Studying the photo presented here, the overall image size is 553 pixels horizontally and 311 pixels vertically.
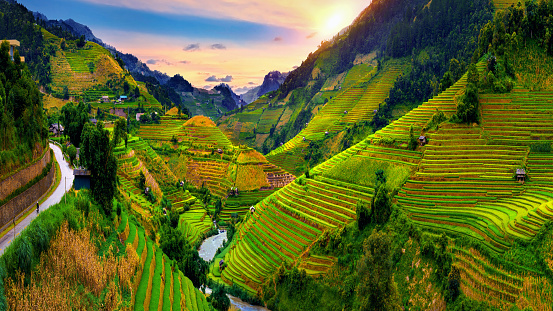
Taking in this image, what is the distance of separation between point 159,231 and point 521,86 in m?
43.7

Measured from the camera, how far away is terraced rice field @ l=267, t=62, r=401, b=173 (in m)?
97.4

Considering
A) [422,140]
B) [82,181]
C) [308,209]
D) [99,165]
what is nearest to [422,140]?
[422,140]

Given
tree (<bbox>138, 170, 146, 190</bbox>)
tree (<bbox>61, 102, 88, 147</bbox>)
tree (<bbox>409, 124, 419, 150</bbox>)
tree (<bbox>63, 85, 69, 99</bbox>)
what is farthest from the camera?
tree (<bbox>63, 85, 69, 99</bbox>)

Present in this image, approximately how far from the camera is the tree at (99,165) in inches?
1060

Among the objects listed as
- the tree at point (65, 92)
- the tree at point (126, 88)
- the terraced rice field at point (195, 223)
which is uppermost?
the tree at point (126, 88)

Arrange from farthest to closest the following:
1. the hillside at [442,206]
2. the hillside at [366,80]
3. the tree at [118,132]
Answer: the hillside at [366,80] → the tree at [118,132] → the hillside at [442,206]

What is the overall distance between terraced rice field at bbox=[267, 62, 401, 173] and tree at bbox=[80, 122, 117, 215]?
222 feet

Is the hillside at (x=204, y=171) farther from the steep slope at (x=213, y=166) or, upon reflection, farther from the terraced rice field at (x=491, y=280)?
the terraced rice field at (x=491, y=280)

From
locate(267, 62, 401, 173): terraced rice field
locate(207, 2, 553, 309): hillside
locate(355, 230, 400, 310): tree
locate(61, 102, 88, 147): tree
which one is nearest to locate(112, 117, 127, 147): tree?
locate(61, 102, 88, 147): tree

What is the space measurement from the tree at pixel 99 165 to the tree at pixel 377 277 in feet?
58.4

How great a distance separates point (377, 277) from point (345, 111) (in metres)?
78.0

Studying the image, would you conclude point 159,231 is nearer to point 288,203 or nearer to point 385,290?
point 288,203

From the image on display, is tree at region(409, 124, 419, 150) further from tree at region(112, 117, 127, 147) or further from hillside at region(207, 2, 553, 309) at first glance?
tree at region(112, 117, 127, 147)

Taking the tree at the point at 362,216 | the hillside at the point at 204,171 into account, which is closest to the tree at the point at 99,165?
the tree at the point at 362,216
